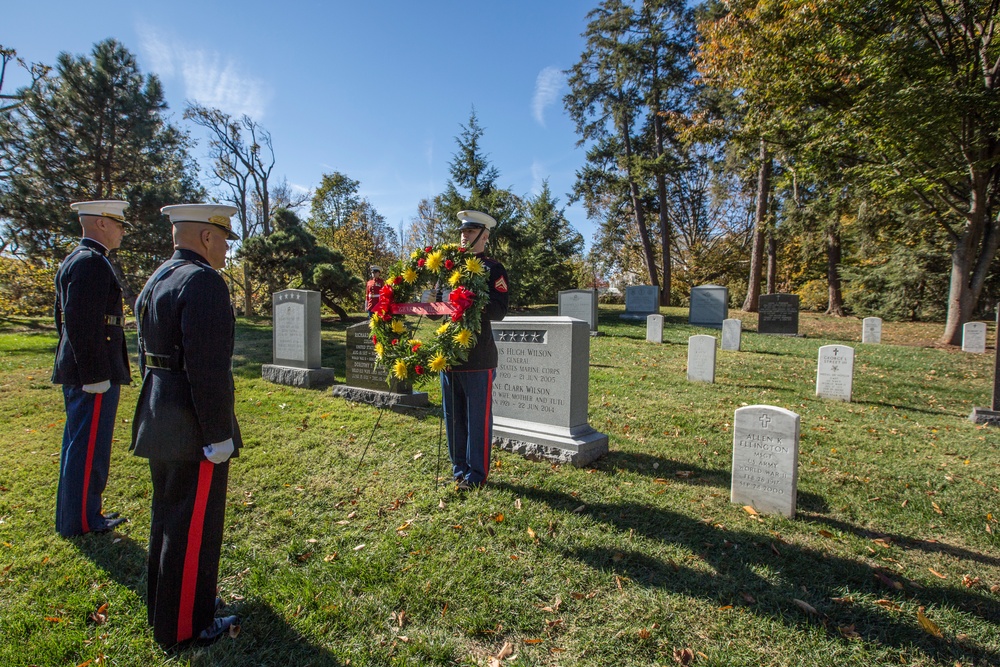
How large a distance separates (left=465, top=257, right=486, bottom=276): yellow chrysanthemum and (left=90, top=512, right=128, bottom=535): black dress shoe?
3.25 meters

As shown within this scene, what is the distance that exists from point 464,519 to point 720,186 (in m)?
30.2

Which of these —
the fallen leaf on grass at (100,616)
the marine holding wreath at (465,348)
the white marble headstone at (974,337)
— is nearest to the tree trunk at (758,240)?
the white marble headstone at (974,337)

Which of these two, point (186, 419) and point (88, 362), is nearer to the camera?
point (186, 419)

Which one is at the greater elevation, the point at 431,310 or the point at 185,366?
the point at 431,310

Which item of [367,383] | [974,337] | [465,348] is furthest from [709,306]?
[465,348]

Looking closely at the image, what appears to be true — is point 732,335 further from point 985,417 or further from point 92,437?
point 92,437

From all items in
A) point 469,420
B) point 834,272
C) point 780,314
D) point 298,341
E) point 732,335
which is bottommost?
point 469,420

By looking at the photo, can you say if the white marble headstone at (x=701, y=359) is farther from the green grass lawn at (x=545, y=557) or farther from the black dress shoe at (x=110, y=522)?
the black dress shoe at (x=110, y=522)

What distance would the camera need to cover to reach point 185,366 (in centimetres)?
219

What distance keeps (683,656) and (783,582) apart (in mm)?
1036

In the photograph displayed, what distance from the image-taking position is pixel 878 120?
1252 cm

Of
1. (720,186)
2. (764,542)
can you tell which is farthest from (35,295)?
(720,186)

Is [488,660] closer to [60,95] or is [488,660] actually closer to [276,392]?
[276,392]

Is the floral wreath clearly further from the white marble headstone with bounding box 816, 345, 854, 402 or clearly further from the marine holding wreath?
the white marble headstone with bounding box 816, 345, 854, 402
